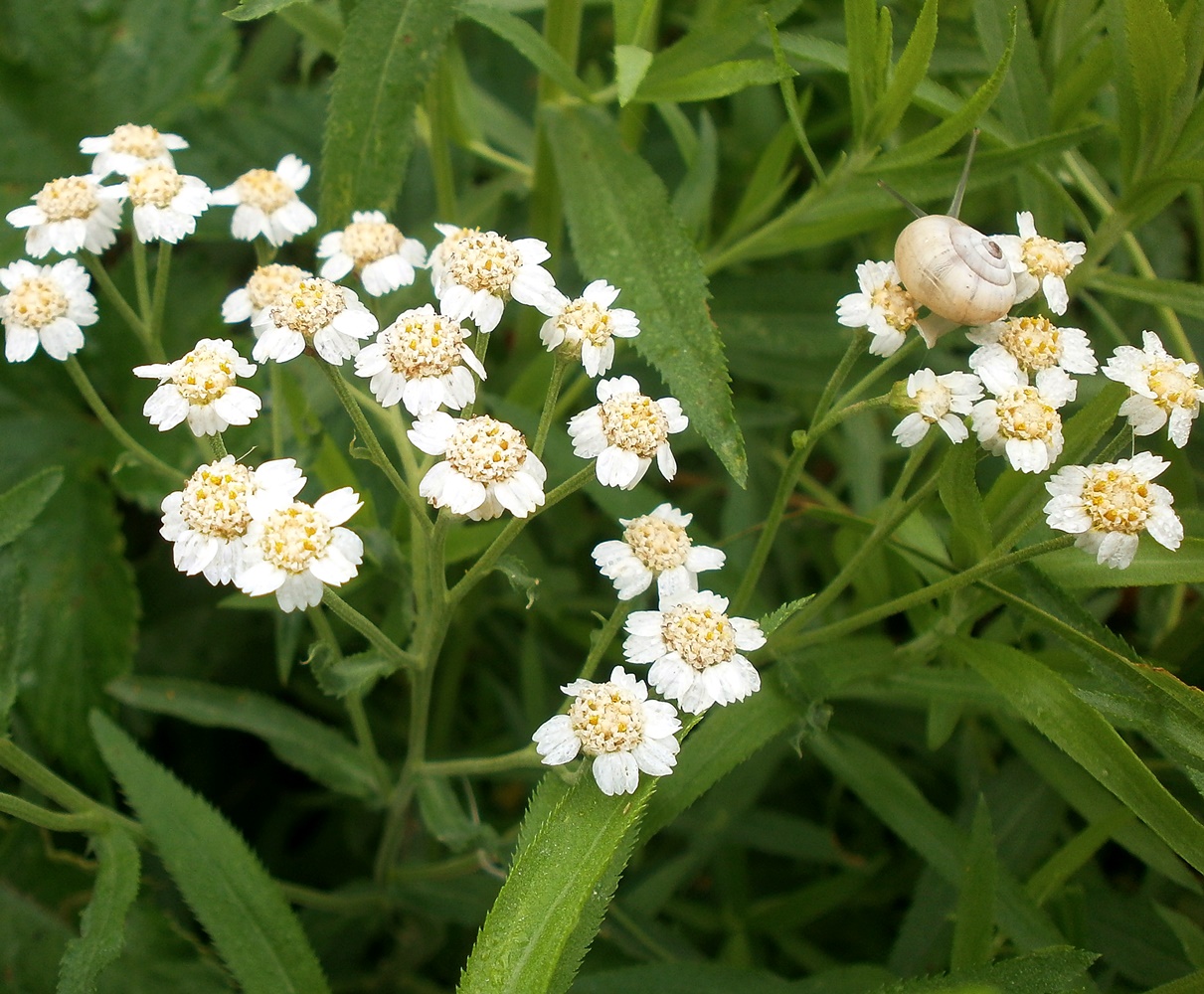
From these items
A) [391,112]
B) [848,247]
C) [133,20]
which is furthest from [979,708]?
[133,20]

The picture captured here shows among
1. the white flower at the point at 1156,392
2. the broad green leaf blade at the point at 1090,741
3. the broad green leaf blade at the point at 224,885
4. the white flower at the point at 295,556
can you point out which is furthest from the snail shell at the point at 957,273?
the broad green leaf blade at the point at 224,885

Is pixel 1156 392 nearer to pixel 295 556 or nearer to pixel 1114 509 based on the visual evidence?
pixel 1114 509

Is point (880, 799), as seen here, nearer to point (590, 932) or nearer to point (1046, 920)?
point (1046, 920)

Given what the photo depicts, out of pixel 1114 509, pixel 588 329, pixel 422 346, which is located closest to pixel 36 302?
pixel 422 346

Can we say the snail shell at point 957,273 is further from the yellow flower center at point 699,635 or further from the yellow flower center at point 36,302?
the yellow flower center at point 36,302

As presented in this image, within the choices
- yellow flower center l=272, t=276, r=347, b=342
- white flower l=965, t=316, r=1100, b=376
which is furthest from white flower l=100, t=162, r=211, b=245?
white flower l=965, t=316, r=1100, b=376

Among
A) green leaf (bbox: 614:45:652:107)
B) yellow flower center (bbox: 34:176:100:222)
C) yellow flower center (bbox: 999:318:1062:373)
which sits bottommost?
yellow flower center (bbox: 999:318:1062:373)

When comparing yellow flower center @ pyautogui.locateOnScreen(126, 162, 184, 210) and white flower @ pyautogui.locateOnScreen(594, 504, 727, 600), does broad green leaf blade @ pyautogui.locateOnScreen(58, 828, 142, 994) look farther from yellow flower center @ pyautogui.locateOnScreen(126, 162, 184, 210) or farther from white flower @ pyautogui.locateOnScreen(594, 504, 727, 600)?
yellow flower center @ pyautogui.locateOnScreen(126, 162, 184, 210)
